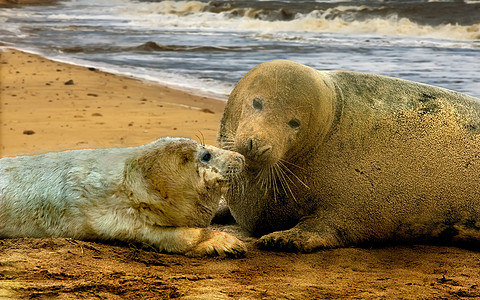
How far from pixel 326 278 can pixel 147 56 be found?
14556 mm

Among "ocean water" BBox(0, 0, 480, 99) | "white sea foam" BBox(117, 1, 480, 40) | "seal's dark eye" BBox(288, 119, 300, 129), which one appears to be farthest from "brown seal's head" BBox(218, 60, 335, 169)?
"white sea foam" BBox(117, 1, 480, 40)

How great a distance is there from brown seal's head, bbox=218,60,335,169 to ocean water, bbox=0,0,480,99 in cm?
695

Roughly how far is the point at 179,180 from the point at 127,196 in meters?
0.34

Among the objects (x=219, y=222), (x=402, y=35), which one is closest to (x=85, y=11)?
(x=402, y=35)

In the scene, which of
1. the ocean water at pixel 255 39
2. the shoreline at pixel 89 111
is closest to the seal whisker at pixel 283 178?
the shoreline at pixel 89 111

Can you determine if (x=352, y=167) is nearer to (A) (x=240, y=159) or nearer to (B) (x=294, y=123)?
(B) (x=294, y=123)

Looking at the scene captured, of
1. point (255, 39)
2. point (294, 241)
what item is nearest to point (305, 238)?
point (294, 241)

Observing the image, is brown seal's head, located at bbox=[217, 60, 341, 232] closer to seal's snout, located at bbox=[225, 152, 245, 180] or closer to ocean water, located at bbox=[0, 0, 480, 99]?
seal's snout, located at bbox=[225, 152, 245, 180]

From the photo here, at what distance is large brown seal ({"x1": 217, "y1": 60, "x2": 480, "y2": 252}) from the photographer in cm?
473

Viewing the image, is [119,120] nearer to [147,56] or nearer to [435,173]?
[435,173]

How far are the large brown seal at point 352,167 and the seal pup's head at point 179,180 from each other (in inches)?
15.2

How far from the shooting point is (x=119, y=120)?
31.4ft

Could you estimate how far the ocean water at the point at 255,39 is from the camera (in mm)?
14492

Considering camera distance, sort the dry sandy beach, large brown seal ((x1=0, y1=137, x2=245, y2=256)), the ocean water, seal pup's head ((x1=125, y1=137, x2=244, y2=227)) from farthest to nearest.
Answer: the ocean water
seal pup's head ((x1=125, y1=137, x2=244, y2=227))
large brown seal ((x1=0, y1=137, x2=245, y2=256))
the dry sandy beach
